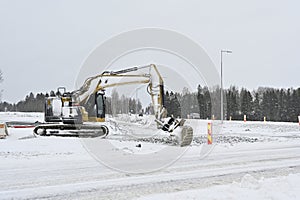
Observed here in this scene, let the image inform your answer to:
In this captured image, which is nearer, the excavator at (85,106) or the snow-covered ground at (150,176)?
the snow-covered ground at (150,176)

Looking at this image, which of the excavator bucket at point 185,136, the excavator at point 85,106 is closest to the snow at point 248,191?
the excavator bucket at point 185,136

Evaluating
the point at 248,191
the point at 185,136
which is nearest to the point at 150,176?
the point at 248,191

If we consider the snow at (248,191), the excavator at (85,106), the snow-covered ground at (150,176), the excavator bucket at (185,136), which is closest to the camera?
the snow at (248,191)

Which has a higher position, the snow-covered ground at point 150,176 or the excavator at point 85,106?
the excavator at point 85,106

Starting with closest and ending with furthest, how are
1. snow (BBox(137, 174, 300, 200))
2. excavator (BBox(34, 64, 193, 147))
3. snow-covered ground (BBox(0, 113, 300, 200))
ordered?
1. snow (BBox(137, 174, 300, 200))
2. snow-covered ground (BBox(0, 113, 300, 200))
3. excavator (BBox(34, 64, 193, 147))

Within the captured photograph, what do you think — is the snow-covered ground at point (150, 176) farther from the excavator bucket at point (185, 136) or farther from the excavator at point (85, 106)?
the excavator at point (85, 106)

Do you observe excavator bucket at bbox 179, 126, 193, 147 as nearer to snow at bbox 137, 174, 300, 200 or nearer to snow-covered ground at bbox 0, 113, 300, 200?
snow-covered ground at bbox 0, 113, 300, 200

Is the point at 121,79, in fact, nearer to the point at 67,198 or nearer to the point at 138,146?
the point at 138,146

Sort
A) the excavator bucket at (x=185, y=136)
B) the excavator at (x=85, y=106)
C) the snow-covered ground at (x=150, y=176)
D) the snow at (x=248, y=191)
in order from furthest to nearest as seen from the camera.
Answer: the excavator at (x=85, y=106) < the excavator bucket at (x=185, y=136) < the snow-covered ground at (x=150, y=176) < the snow at (x=248, y=191)

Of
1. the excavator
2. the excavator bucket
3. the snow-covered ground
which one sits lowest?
the snow-covered ground

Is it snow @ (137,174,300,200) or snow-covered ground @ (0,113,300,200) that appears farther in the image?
snow-covered ground @ (0,113,300,200)

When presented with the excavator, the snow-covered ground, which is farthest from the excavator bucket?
the excavator

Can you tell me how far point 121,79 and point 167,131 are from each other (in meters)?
3.53

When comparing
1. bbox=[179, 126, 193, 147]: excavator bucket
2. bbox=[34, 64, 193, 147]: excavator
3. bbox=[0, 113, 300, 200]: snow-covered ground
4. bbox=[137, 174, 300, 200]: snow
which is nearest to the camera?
bbox=[137, 174, 300, 200]: snow
